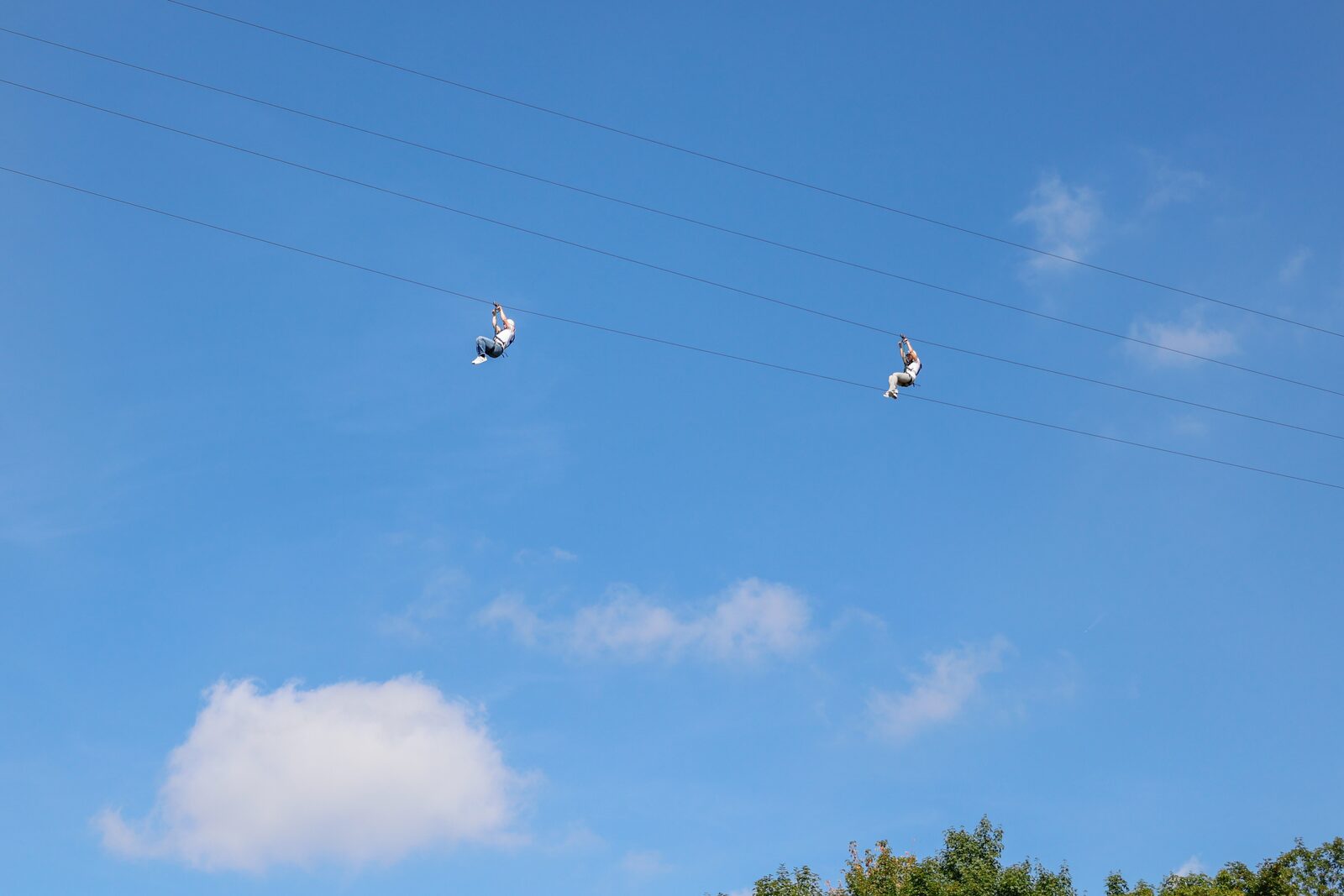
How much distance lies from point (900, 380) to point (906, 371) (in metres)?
0.27

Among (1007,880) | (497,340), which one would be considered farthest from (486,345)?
(1007,880)

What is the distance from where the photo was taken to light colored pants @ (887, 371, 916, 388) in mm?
34219

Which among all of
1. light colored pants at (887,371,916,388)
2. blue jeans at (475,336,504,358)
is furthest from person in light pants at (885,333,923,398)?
blue jeans at (475,336,504,358)

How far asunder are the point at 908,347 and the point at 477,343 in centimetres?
1186

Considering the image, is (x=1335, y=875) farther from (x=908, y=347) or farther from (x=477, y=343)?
(x=477, y=343)

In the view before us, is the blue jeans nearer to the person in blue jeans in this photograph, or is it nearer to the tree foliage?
the person in blue jeans

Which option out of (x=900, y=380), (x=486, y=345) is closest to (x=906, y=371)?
(x=900, y=380)

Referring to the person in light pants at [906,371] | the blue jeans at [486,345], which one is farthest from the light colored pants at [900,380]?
the blue jeans at [486,345]

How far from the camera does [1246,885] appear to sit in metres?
42.7

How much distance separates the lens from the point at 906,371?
34406mm

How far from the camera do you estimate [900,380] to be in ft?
113

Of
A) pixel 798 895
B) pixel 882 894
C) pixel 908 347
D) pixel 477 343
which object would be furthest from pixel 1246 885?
pixel 477 343

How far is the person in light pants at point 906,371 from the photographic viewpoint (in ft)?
112

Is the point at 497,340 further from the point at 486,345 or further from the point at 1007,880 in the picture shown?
the point at 1007,880
